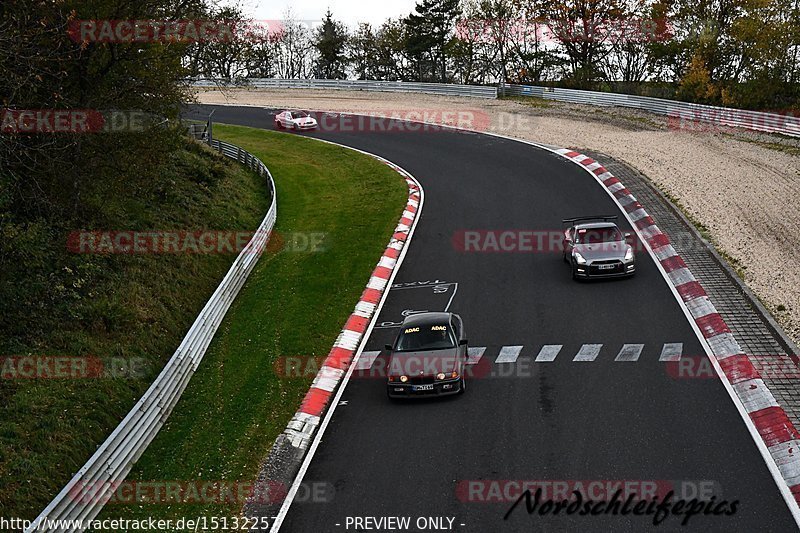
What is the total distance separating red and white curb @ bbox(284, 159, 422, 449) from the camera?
13992mm

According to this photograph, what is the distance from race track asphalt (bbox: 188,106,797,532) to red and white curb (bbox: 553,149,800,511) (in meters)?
0.32

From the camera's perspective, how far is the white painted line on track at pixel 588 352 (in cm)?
1517

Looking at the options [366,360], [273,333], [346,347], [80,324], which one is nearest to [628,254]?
[366,360]

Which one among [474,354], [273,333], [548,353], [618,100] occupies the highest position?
Answer: [618,100]

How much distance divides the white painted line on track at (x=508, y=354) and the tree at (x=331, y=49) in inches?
2651

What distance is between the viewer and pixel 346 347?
16.8m

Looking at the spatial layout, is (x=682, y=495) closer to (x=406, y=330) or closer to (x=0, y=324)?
(x=406, y=330)

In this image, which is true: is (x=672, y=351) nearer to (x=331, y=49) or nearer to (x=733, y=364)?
(x=733, y=364)

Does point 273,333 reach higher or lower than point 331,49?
lower

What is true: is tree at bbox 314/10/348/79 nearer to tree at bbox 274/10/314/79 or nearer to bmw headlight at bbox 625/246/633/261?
tree at bbox 274/10/314/79

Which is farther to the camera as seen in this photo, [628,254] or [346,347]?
[628,254]

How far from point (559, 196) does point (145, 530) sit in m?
18.9

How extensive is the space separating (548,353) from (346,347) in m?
4.56

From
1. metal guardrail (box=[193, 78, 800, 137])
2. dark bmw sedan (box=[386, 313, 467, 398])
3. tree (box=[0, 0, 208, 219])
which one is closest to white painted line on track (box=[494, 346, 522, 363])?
dark bmw sedan (box=[386, 313, 467, 398])
